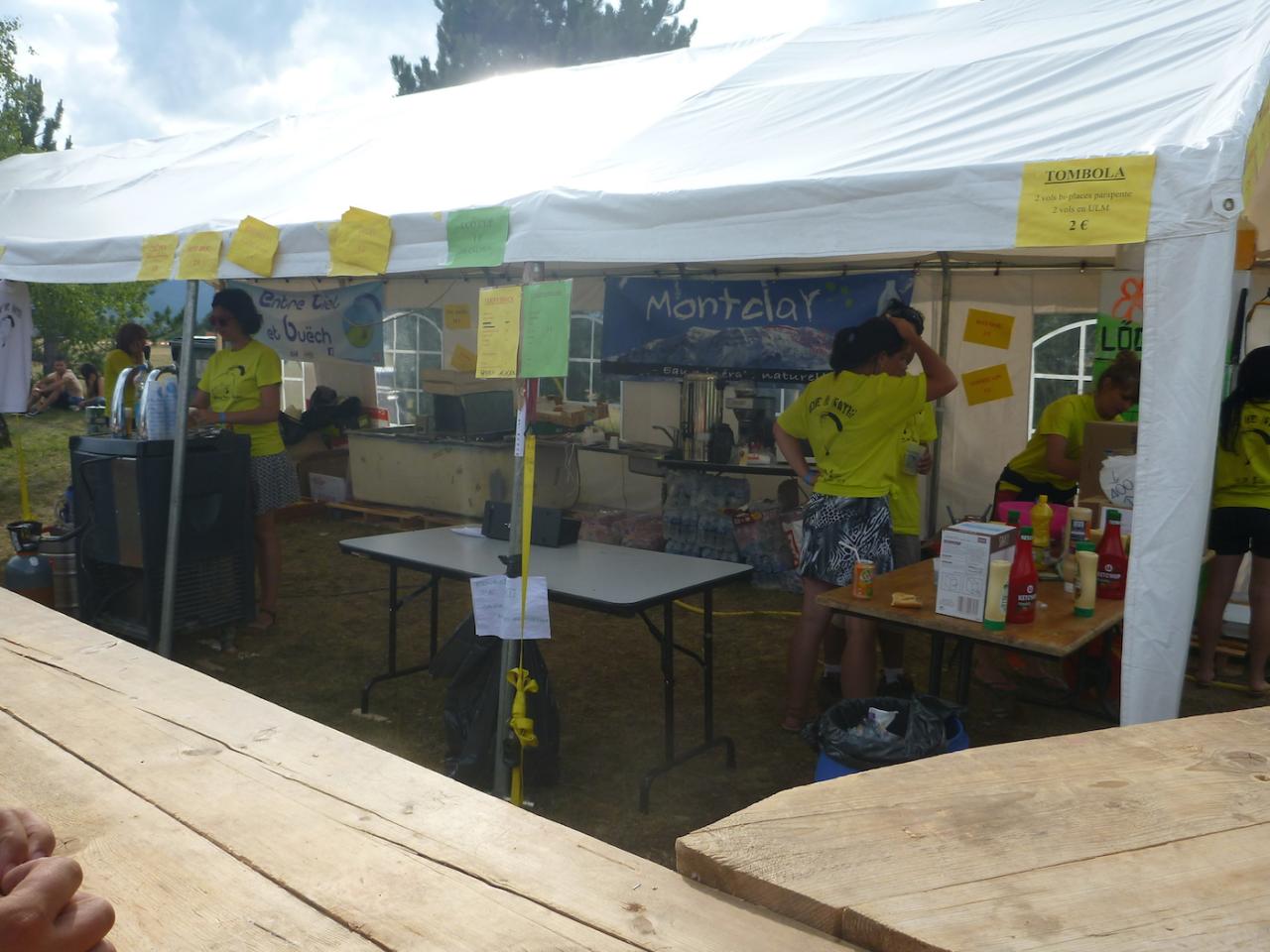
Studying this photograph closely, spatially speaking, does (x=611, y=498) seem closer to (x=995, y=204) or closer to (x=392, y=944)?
(x=995, y=204)

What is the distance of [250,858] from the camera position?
1130 mm

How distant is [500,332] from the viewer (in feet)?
10.0

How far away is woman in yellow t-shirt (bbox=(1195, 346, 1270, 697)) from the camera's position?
4.36 m

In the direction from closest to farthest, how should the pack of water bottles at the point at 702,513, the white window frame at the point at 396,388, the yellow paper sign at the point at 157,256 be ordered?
the yellow paper sign at the point at 157,256
the pack of water bottles at the point at 702,513
the white window frame at the point at 396,388

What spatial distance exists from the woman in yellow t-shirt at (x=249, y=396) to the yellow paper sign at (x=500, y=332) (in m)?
2.53

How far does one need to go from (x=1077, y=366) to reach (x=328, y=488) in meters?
Result: 6.45

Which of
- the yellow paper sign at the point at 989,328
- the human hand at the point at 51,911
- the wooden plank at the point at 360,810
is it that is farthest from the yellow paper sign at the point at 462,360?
the human hand at the point at 51,911

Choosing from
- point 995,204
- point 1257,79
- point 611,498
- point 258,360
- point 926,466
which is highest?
point 1257,79

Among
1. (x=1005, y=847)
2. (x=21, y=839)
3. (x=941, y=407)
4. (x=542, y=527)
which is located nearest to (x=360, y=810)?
(x=21, y=839)

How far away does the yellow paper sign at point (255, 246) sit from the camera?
12.6 ft

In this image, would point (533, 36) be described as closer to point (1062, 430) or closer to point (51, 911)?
point (1062, 430)

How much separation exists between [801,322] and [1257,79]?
15.2 feet

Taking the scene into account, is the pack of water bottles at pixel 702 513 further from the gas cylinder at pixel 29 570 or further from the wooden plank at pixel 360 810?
the wooden plank at pixel 360 810

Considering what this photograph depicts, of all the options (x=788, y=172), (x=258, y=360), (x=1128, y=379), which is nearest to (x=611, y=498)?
(x=258, y=360)
